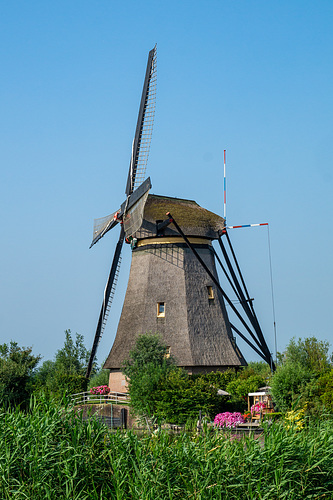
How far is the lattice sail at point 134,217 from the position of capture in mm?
25516

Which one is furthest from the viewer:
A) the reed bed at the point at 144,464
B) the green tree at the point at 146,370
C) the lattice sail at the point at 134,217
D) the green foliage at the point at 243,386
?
the lattice sail at the point at 134,217

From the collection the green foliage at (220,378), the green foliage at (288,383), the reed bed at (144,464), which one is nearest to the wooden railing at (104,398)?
the green foliage at (220,378)

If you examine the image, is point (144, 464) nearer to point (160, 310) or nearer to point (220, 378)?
point (220, 378)

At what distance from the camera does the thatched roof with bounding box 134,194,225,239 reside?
2758 centimetres

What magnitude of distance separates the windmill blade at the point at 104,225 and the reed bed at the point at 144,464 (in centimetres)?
1893

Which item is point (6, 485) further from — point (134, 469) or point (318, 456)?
point (318, 456)

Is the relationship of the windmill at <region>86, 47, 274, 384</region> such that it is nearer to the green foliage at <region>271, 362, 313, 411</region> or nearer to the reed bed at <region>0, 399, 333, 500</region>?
the green foliage at <region>271, 362, 313, 411</region>

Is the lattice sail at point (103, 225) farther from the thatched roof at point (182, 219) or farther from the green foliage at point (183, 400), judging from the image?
the green foliage at point (183, 400)

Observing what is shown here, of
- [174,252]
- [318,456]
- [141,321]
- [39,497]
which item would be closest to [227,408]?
[141,321]

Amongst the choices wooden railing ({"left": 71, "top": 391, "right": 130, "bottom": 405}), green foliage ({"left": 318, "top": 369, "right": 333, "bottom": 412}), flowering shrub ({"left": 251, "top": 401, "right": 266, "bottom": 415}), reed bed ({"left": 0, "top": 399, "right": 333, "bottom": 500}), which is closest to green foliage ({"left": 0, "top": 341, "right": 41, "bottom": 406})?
wooden railing ({"left": 71, "top": 391, "right": 130, "bottom": 405})

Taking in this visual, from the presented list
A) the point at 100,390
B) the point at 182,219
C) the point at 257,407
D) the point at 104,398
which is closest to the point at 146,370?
the point at 257,407

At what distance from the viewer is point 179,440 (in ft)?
31.7

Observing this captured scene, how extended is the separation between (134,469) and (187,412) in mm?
12254

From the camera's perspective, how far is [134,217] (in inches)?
1039
